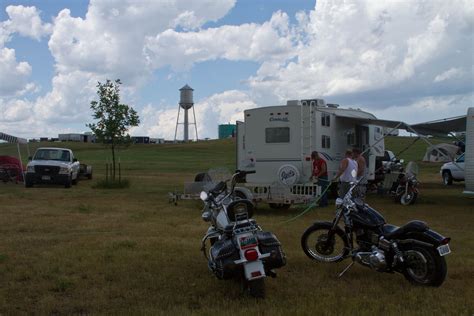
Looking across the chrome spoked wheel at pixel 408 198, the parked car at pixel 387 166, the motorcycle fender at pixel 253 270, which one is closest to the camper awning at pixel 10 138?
the parked car at pixel 387 166

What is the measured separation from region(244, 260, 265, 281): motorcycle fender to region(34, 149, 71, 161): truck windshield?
19578mm

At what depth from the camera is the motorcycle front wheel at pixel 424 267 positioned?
20.0 feet

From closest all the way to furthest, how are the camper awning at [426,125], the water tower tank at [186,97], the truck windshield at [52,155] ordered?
the camper awning at [426,125] → the truck windshield at [52,155] → the water tower tank at [186,97]

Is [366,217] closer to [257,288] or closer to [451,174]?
[257,288]

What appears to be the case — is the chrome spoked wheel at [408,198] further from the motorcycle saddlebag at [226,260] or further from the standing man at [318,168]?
the motorcycle saddlebag at [226,260]

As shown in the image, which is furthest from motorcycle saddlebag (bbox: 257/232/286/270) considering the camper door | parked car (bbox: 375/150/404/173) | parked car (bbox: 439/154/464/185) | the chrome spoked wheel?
parked car (bbox: 439/154/464/185)

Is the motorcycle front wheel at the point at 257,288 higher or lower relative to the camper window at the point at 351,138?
lower

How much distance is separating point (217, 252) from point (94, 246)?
3.51 m

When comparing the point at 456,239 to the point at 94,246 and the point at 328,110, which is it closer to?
the point at 94,246

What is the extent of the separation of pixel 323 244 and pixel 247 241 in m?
2.20

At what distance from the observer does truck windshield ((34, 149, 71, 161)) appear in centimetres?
2353

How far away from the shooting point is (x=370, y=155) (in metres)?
19.5

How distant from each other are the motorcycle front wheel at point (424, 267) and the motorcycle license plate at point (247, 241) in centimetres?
187

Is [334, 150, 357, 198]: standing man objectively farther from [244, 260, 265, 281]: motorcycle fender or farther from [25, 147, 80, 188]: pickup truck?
[25, 147, 80, 188]: pickup truck
